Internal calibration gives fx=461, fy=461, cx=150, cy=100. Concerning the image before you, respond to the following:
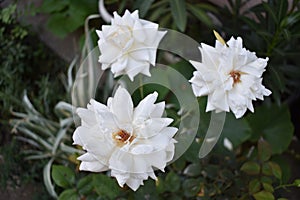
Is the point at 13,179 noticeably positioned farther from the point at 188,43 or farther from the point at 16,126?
the point at 188,43

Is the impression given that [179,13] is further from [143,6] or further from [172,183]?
[172,183]

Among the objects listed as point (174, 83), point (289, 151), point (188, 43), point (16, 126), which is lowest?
point (289, 151)

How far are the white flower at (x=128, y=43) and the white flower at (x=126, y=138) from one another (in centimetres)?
12

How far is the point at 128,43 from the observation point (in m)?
0.79

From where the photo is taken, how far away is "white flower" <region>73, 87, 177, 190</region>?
0.69m

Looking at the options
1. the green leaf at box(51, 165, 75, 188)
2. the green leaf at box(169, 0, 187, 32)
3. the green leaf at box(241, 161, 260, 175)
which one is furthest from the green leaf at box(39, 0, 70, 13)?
the green leaf at box(241, 161, 260, 175)

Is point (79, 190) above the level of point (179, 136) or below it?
below

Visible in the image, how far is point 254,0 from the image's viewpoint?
5.18ft

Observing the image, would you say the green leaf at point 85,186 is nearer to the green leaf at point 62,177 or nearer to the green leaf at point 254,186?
the green leaf at point 62,177

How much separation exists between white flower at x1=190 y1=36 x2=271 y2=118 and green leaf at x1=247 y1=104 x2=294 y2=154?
30.0 inches

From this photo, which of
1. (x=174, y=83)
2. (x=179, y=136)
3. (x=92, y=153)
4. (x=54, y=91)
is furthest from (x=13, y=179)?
(x=92, y=153)

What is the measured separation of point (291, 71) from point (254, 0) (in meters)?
Result: 0.29

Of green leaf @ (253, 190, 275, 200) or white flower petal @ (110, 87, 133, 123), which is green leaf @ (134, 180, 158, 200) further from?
white flower petal @ (110, 87, 133, 123)

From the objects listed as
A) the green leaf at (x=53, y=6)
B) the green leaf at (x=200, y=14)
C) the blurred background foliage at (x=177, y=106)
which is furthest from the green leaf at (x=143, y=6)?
the green leaf at (x=53, y=6)
